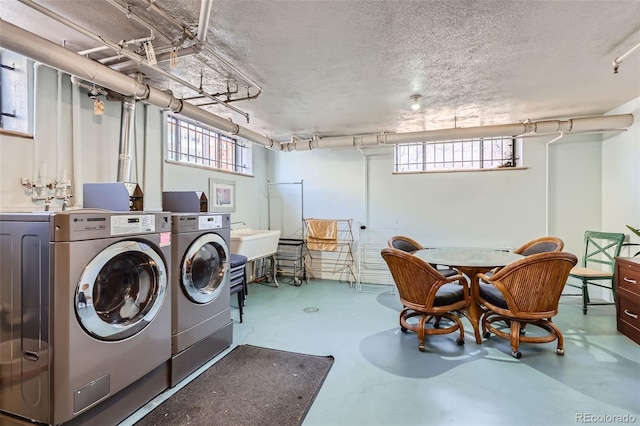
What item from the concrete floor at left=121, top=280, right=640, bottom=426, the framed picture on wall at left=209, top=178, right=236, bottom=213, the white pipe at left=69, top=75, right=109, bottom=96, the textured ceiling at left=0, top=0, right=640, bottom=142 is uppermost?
the textured ceiling at left=0, top=0, right=640, bottom=142

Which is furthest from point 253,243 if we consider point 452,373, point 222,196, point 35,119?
point 452,373

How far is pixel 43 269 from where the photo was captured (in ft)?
4.83

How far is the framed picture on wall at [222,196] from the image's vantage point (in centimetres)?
435

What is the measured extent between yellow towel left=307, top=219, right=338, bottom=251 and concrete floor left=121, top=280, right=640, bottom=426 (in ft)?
5.43

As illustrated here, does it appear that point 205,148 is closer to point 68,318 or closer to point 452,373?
point 68,318

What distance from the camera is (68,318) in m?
1.47

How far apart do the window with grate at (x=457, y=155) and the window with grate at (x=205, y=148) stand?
8.93 ft

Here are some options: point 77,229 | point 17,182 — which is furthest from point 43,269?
point 17,182

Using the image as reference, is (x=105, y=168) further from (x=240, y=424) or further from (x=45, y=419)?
(x=240, y=424)

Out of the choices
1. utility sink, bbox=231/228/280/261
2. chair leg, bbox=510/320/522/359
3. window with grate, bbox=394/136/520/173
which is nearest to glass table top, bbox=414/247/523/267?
chair leg, bbox=510/320/522/359

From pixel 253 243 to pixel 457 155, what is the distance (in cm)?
358

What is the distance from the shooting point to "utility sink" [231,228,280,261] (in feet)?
13.1

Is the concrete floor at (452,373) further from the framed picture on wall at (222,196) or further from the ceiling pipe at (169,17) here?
the ceiling pipe at (169,17)
